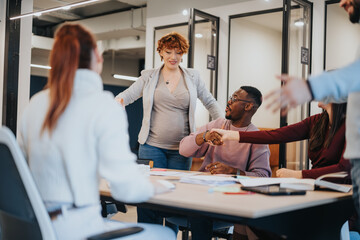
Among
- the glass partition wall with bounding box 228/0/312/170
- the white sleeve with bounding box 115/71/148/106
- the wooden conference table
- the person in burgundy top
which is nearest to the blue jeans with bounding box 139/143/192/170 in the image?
the white sleeve with bounding box 115/71/148/106

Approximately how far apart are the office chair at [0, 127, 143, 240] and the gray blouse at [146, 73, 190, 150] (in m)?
1.89

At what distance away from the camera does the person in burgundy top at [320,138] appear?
7.80 ft

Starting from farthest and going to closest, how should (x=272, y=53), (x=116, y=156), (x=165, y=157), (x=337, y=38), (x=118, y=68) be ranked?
(x=118, y=68) < (x=272, y=53) < (x=337, y=38) < (x=165, y=157) < (x=116, y=156)

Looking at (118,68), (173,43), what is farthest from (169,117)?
(118,68)

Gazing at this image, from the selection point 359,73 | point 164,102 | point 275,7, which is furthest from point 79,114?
point 275,7

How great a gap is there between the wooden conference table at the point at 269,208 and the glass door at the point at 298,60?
3647 millimetres

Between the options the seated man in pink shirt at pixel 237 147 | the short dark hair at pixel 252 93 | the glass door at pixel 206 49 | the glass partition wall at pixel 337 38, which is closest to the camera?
the seated man in pink shirt at pixel 237 147

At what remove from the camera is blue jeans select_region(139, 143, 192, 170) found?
3.41 m

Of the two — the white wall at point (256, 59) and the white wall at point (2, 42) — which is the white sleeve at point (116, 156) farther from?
the white wall at point (256, 59)

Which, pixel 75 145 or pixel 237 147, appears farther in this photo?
pixel 237 147

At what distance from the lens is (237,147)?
3.06m

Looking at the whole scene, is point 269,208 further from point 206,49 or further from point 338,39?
point 206,49

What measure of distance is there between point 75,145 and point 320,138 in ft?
5.21

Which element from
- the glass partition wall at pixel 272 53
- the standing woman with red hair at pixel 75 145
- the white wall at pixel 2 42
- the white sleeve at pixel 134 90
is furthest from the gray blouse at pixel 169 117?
the white wall at pixel 2 42
